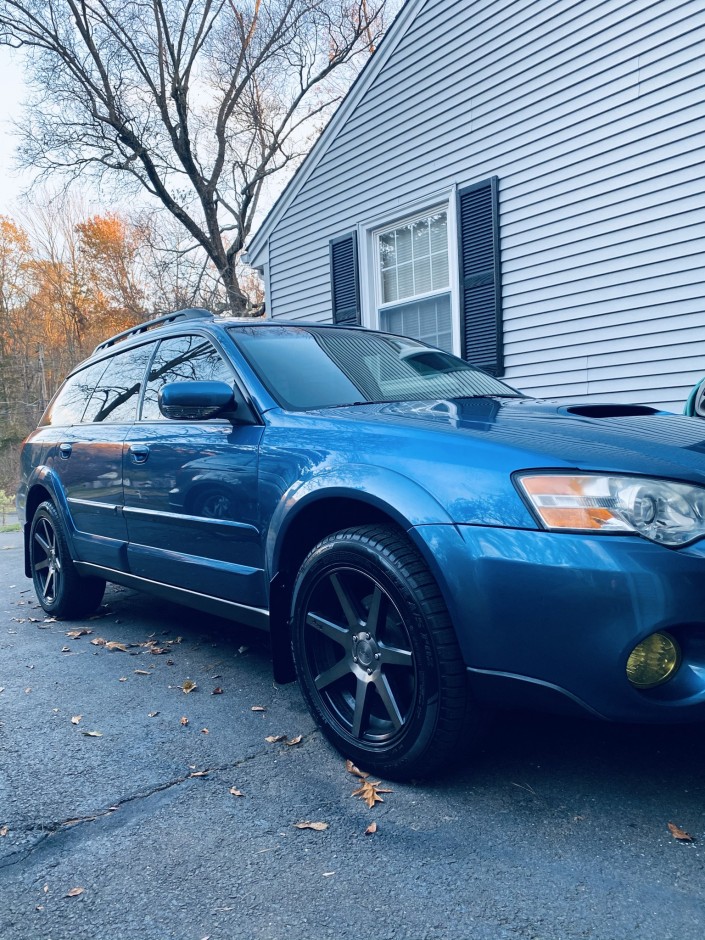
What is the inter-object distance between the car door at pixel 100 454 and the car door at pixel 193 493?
0.14 m

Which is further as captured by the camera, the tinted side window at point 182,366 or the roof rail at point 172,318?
the roof rail at point 172,318

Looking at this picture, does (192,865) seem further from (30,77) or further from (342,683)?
(30,77)

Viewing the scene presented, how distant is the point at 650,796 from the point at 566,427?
111 cm

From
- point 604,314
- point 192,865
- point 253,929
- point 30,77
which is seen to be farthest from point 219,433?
point 30,77

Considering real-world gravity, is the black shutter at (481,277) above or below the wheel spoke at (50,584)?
above

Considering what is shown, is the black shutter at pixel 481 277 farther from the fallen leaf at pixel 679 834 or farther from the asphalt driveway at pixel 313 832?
the fallen leaf at pixel 679 834

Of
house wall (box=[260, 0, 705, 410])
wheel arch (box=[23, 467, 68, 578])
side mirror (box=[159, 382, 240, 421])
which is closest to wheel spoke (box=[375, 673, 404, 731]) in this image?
side mirror (box=[159, 382, 240, 421])

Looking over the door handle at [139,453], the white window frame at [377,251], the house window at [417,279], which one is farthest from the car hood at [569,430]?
the house window at [417,279]

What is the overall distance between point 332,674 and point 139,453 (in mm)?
1661

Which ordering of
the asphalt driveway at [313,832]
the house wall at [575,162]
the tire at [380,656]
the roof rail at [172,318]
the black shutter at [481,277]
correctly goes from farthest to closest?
the black shutter at [481,277], the house wall at [575,162], the roof rail at [172,318], the tire at [380,656], the asphalt driveway at [313,832]

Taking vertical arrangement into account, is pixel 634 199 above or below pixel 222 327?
above

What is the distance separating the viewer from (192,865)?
1933mm

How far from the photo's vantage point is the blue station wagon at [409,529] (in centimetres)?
191

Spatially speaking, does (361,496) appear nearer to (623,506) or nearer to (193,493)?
(623,506)
